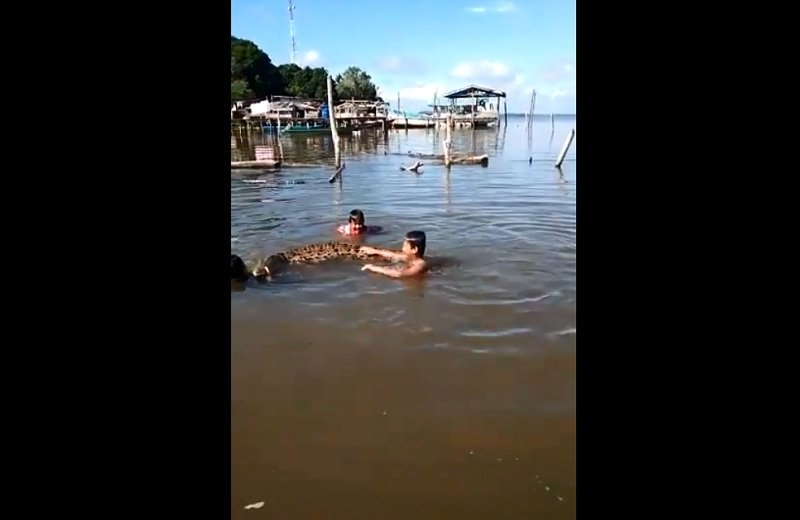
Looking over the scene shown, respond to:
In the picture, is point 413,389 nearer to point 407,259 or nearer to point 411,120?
point 407,259

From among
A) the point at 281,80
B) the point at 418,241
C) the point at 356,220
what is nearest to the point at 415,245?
the point at 418,241

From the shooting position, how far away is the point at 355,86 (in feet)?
233

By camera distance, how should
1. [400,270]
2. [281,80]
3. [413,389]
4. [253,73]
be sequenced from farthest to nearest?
1. [281,80]
2. [253,73]
3. [400,270]
4. [413,389]

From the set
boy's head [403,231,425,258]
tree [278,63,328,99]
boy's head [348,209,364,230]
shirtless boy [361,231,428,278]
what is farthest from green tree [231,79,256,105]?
boy's head [403,231,425,258]

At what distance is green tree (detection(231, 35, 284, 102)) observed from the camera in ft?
175

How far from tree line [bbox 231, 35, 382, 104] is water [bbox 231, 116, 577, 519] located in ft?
150

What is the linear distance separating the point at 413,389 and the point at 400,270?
2.73m

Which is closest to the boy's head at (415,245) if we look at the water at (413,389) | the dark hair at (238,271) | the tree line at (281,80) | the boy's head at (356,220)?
the water at (413,389)

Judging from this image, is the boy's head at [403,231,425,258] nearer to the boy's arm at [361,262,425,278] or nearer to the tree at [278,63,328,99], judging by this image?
the boy's arm at [361,262,425,278]

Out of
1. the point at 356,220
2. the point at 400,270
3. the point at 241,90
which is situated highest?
the point at 241,90

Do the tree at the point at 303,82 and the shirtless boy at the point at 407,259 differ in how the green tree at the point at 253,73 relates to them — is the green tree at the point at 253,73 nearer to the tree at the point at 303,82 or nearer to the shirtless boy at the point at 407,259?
the tree at the point at 303,82

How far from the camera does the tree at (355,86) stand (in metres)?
70.5
